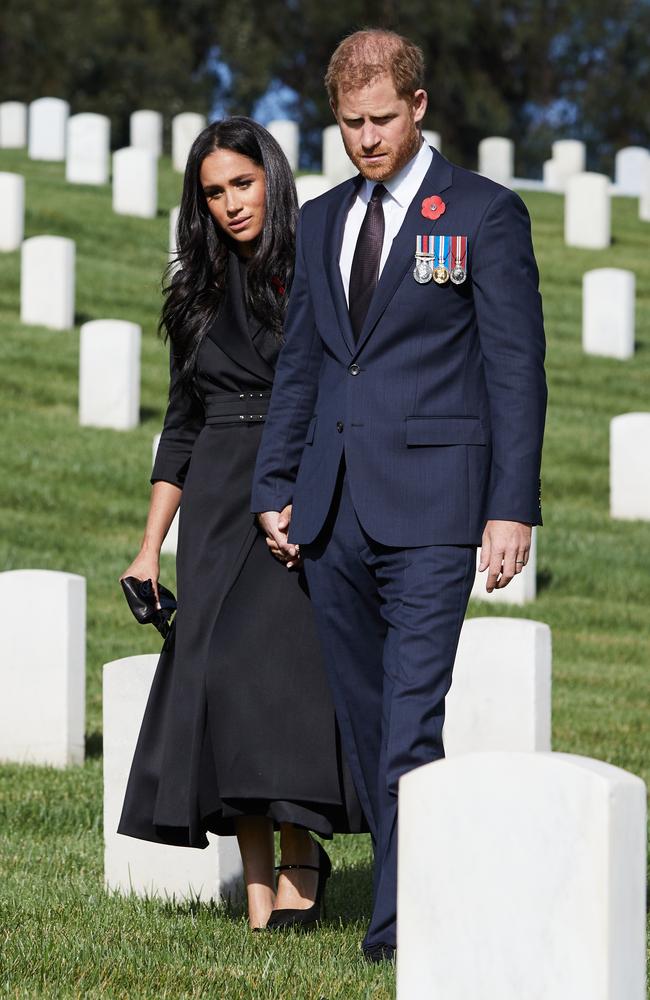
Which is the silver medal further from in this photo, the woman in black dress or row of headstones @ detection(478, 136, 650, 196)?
row of headstones @ detection(478, 136, 650, 196)

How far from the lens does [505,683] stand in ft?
20.6

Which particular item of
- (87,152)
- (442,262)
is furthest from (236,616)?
(87,152)

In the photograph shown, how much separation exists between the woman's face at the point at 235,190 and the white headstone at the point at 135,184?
16.5 metres

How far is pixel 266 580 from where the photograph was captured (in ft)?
14.8

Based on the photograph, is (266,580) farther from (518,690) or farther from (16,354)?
(16,354)

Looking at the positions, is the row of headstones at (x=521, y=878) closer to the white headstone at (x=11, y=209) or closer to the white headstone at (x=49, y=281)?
the white headstone at (x=49, y=281)

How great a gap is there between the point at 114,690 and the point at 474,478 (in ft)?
5.01

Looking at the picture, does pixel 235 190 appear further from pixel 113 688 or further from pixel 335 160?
pixel 335 160

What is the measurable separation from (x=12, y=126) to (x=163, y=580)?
2127 centimetres

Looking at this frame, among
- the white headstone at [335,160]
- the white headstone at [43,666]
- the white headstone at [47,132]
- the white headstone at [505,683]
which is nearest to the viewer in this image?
the white headstone at [505,683]

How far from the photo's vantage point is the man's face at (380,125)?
403 cm

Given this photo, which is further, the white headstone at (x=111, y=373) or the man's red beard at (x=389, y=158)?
the white headstone at (x=111, y=373)

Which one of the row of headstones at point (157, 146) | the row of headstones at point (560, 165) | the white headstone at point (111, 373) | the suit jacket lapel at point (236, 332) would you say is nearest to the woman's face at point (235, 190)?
the suit jacket lapel at point (236, 332)

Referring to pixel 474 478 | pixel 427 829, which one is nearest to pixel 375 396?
pixel 474 478
